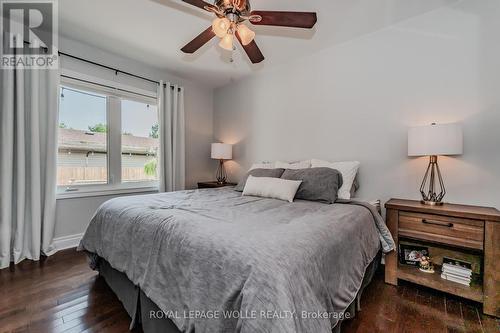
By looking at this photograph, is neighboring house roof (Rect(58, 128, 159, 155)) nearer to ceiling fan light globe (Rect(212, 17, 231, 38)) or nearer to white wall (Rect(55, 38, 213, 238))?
white wall (Rect(55, 38, 213, 238))

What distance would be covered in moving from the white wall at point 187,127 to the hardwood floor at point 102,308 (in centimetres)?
77

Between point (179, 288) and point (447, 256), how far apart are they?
93.2 inches

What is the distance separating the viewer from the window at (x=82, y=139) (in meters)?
2.71

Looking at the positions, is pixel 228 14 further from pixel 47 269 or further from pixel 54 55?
pixel 47 269

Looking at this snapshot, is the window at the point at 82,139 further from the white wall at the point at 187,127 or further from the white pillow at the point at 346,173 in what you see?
the white pillow at the point at 346,173

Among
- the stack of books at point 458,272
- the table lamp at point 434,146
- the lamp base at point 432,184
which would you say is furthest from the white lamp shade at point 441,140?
the stack of books at point 458,272

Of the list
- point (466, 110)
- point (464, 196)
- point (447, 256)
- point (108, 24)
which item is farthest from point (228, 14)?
point (447, 256)

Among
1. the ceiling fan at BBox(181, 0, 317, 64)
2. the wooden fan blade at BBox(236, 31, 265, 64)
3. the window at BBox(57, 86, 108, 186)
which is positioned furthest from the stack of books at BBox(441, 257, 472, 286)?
the window at BBox(57, 86, 108, 186)

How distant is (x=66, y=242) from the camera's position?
2.69 m

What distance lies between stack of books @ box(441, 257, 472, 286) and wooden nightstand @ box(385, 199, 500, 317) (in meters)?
0.05

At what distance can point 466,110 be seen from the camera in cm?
192

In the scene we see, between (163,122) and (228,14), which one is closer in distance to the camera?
(228,14)

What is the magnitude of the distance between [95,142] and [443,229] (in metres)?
3.87

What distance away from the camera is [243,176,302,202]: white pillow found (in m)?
2.09
